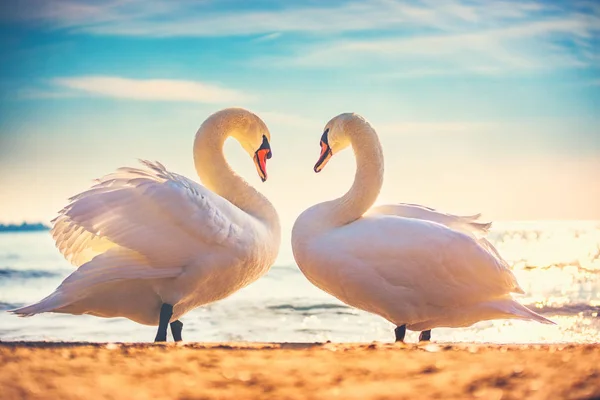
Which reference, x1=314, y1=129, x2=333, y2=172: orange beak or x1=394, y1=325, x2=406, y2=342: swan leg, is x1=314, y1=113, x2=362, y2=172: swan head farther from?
x1=394, y1=325, x2=406, y2=342: swan leg

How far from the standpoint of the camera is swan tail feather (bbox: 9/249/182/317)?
19.9 feet

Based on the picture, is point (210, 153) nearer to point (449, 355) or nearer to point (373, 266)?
point (373, 266)

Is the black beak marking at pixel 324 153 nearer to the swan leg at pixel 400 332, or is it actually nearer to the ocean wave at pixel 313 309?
the swan leg at pixel 400 332

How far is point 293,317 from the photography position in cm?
1561

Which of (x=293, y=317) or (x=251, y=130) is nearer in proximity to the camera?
(x=251, y=130)

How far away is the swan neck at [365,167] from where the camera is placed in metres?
6.93

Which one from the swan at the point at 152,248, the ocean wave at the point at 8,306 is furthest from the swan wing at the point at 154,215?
the ocean wave at the point at 8,306

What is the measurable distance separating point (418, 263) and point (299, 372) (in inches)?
107

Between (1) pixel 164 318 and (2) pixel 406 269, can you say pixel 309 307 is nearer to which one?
(1) pixel 164 318

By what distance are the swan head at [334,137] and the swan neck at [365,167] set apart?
4cm

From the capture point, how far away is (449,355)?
4051 mm

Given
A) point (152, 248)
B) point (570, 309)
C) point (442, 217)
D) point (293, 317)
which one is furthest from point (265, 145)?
point (570, 309)

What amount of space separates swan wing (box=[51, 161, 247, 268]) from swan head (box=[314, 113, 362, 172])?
44.2 inches

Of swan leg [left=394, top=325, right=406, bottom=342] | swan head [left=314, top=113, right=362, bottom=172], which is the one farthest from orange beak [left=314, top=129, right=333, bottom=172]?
swan leg [left=394, top=325, right=406, bottom=342]
